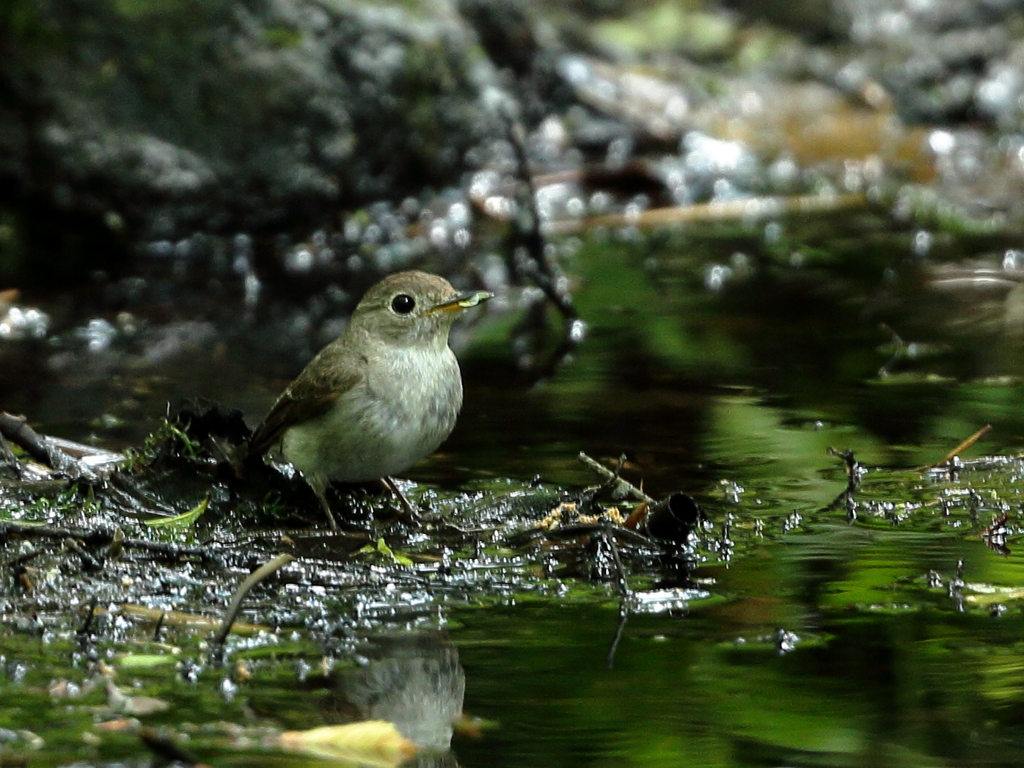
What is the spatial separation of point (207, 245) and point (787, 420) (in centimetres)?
539

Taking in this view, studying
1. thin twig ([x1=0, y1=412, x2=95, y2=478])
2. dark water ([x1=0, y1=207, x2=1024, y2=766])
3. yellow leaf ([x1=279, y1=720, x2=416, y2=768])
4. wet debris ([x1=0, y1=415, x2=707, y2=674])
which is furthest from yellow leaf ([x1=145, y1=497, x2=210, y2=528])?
yellow leaf ([x1=279, y1=720, x2=416, y2=768])

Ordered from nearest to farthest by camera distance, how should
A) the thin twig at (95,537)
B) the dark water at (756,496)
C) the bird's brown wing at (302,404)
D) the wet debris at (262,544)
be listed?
the dark water at (756,496) → the wet debris at (262,544) → the thin twig at (95,537) → the bird's brown wing at (302,404)

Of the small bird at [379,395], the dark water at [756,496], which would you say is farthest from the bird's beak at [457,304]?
the dark water at [756,496]

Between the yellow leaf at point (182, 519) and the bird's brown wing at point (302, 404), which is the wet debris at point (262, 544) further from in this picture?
the bird's brown wing at point (302, 404)

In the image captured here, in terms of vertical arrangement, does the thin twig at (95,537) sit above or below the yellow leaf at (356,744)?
above

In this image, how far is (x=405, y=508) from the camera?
5211 mm

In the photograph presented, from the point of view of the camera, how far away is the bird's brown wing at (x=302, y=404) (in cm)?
509

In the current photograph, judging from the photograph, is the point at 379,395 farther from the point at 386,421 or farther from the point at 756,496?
the point at 756,496

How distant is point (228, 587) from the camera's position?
4.38m

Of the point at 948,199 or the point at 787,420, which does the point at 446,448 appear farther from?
the point at 948,199

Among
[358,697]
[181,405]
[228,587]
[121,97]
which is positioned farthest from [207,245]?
[358,697]

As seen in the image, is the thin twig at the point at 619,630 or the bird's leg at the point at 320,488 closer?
the thin twig at the point at 619,630

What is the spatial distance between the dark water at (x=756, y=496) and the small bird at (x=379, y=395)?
70 centimetres

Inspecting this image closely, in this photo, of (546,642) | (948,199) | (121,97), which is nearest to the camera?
(546,642)
